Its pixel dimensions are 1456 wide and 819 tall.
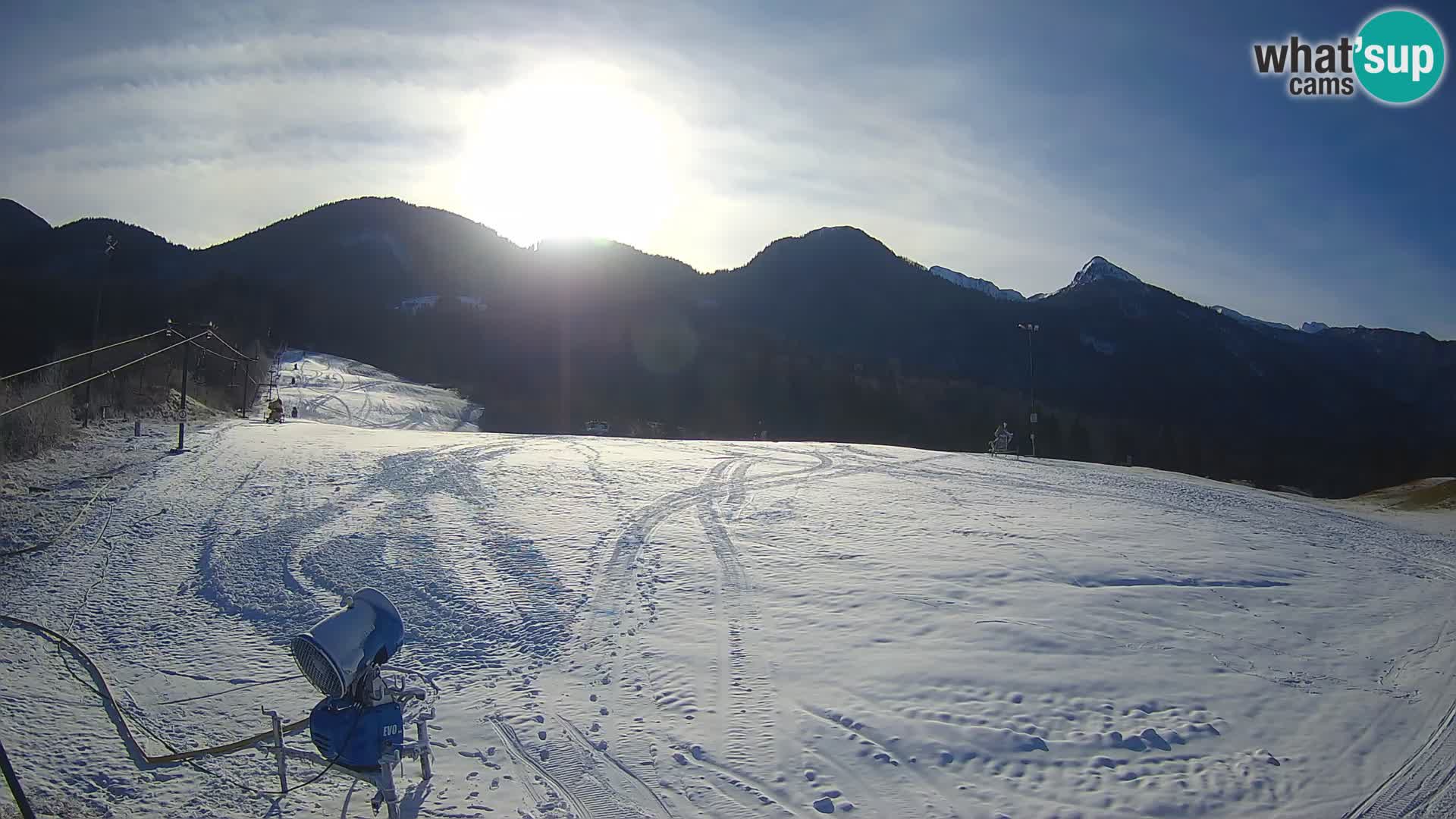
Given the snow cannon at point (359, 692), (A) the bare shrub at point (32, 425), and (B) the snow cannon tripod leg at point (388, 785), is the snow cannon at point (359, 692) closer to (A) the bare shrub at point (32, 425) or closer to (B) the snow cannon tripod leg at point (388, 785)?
(B) the snow cannon tripod leg at point (388, 785)

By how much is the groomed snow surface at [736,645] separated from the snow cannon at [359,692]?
0.63m

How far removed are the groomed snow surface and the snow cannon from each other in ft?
2.08

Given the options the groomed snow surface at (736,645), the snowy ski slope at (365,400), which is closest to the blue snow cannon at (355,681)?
the groomed snow surface at (736,645)

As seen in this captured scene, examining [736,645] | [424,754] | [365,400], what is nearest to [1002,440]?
[736,645]

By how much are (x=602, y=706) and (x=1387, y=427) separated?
175m

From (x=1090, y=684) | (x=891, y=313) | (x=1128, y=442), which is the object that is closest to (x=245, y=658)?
(x=1090, y=684)

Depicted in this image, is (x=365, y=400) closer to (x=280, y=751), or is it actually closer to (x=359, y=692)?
(x=280, y=751)

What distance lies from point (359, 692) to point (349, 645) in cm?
44

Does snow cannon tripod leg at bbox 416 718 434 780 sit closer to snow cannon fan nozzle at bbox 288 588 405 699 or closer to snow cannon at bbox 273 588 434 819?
snow cannon at bbox 273 588 434 819

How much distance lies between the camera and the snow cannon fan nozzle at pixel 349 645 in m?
4.87

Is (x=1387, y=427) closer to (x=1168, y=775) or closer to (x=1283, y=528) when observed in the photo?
(x=1283, y=528)

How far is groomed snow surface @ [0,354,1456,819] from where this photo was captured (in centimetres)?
593

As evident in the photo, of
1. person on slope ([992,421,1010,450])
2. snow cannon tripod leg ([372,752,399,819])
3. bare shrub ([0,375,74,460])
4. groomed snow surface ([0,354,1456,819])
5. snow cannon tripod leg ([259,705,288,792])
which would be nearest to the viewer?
snow cannon tripod leg ([372,752,399,819])

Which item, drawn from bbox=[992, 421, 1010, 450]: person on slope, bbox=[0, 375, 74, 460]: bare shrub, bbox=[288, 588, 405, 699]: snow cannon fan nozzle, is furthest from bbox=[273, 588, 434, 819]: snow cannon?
bbox=[992, 421, 1010, 450]: person on slope
